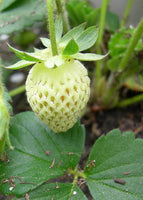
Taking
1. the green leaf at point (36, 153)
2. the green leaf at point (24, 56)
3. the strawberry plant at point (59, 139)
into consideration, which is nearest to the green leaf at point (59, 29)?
the strawberry plant at point (59, 139)

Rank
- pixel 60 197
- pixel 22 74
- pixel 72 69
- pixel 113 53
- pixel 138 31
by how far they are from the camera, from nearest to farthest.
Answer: pixel 72 69 < pixel 60 197 < pixel 138 31 < pixel 113 53 < pixel 22 74

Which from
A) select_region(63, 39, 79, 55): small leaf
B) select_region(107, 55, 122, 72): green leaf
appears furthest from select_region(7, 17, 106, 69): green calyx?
select_region(107, 55, 122, 72): green leaf

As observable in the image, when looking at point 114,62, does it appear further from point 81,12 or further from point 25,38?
point 25,38

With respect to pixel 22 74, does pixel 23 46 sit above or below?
above

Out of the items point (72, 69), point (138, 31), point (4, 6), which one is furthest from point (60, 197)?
point (4, 6)

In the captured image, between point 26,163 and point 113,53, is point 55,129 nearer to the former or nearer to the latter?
point 26,163

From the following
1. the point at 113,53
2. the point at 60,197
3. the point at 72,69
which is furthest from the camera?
the point at 113,53

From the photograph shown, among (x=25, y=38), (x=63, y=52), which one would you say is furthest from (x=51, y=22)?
(x=25, y=38)

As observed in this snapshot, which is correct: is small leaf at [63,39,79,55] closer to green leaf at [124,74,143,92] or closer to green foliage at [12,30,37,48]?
green leaf at [124,74,143,92]
